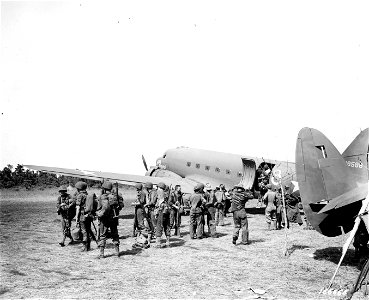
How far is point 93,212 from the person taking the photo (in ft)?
36.8

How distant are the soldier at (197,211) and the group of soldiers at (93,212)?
3.17m

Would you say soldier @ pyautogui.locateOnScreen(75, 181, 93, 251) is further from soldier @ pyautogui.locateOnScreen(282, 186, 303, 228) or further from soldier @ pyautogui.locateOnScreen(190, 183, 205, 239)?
soldier @ pyautogui.locateOnScreen(282, 186, 303, 228)

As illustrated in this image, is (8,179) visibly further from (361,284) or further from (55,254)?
(361,284)

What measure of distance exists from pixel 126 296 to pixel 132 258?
11.5 ft

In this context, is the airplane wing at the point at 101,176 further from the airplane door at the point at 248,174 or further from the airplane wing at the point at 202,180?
the airplane door at the point at 248,174

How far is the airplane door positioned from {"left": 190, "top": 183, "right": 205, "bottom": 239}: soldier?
8843mm

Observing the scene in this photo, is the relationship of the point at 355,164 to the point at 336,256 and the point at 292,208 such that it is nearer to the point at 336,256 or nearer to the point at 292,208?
the point at 336,256

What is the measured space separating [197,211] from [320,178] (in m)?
5.41

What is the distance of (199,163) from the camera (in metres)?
25.4

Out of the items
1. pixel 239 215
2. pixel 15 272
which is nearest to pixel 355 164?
pixel 239 215

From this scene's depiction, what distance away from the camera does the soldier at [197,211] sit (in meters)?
13.5

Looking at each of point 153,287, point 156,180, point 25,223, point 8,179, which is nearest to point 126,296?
point 153,287

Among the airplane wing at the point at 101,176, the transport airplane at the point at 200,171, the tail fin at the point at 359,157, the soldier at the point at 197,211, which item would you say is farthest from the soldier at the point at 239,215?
the airplane wing at the point at 101,176

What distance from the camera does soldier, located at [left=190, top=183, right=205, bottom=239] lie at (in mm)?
13531
